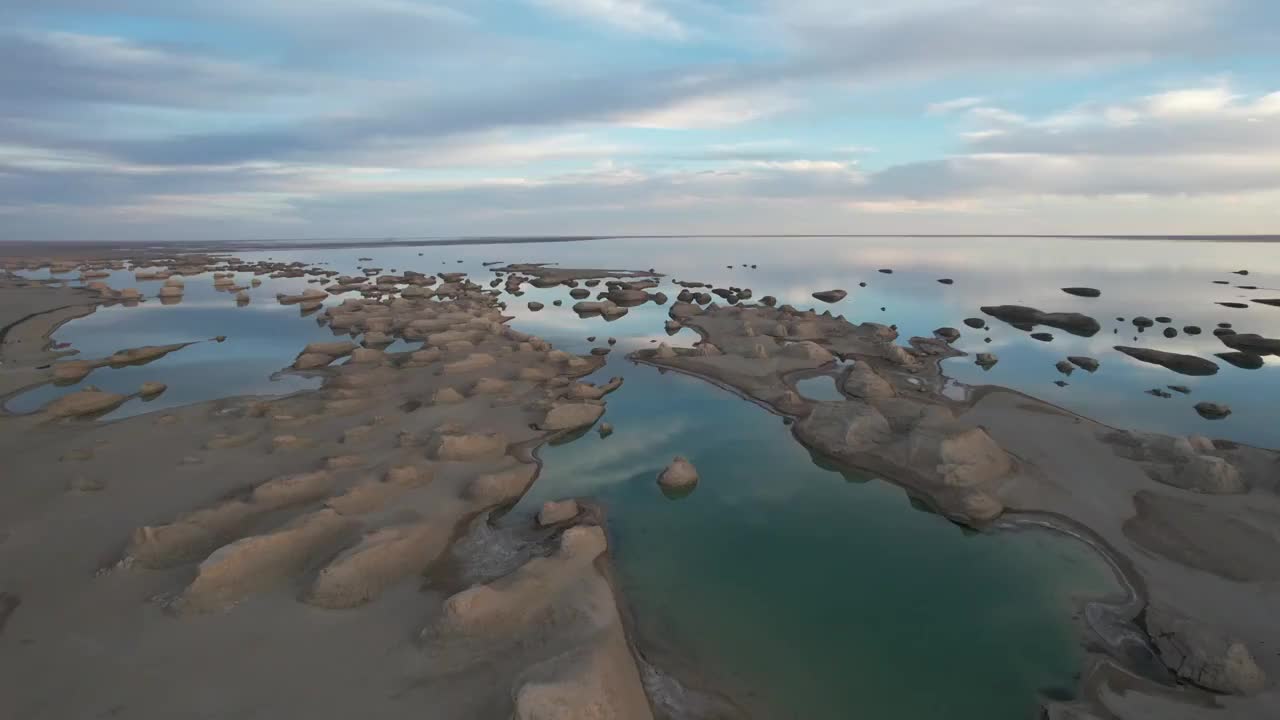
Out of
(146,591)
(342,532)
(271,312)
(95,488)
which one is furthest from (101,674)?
(271,312)

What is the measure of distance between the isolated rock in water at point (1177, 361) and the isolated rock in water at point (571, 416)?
118ft

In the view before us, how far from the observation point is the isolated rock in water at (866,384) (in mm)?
26445

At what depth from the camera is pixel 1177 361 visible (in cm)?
3472

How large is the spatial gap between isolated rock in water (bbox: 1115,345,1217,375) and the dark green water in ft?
92.9

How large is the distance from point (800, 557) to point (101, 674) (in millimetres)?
15498

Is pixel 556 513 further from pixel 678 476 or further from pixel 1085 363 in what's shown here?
pixel 1085 363

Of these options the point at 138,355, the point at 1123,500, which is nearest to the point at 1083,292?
the point at 1123,500

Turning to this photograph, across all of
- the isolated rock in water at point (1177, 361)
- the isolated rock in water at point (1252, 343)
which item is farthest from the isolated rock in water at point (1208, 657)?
the isolated rock in water at point (1252, 343)

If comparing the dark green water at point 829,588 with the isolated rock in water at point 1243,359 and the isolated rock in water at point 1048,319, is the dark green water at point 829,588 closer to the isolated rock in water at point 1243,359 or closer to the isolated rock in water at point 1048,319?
the isolated rock in water at point 1243,359

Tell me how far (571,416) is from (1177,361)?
38.2 m

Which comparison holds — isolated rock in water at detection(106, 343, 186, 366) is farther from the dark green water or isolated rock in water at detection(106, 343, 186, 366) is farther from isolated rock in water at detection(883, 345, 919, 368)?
isolated rock in water at detection(883, 345, 919, 368)

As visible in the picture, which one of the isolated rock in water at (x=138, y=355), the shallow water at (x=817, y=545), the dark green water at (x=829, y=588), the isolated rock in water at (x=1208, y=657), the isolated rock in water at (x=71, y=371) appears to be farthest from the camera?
the isolated rock in water at (x=138, y=355)

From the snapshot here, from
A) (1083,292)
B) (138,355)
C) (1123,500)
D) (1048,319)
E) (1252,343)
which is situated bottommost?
(1123,500)

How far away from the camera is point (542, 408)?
1003 inches
